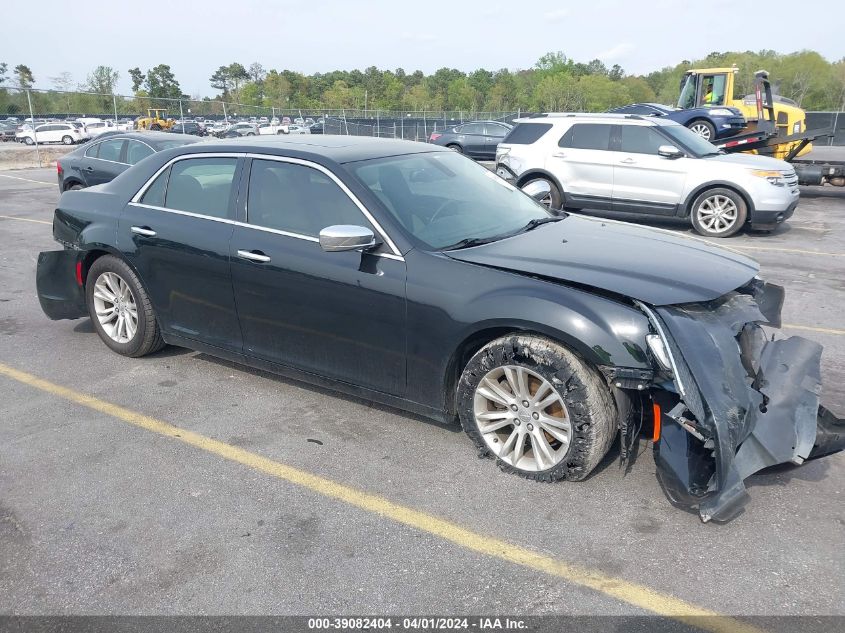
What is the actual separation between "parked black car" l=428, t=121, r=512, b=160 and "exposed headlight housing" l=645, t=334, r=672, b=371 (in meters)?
21.3

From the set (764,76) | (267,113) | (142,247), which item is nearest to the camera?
(142,247)

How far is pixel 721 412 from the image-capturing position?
3.08 metres

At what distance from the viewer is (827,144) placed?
Result: 114 ft

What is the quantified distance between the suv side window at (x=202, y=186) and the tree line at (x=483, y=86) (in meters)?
79.6

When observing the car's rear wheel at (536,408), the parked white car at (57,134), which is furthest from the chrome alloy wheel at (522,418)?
the parked white car at (57,134)

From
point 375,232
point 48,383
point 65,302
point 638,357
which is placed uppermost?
point 375,232

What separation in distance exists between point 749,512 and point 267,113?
4975 cm

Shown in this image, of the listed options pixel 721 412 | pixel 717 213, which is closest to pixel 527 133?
pixel 717 213

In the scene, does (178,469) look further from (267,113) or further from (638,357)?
(267,113)

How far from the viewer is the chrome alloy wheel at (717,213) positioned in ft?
34.9

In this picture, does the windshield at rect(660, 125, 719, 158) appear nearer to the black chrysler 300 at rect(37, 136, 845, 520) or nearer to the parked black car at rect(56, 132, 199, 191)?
the black chrysler 300 at rect(37, 136, 845, 520)

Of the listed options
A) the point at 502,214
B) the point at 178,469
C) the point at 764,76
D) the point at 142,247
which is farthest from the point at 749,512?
the point at 764,76

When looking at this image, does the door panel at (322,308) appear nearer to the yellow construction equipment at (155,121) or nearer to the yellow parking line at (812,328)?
the yellow parking line at (812,328)

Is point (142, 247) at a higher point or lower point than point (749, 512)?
higher
